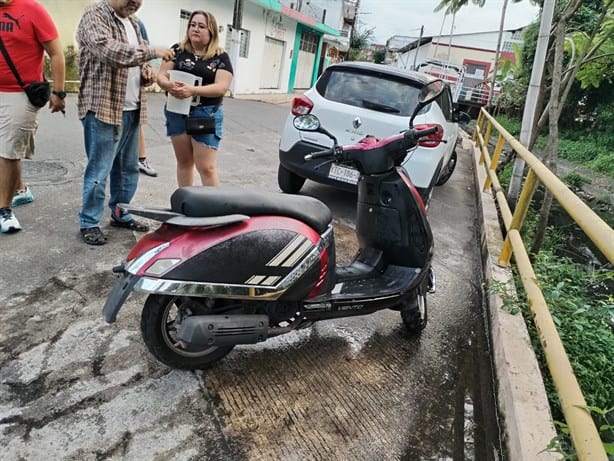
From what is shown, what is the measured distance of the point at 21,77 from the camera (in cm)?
310

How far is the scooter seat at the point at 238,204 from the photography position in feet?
6.42

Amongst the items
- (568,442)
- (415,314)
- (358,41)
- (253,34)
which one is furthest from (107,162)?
(358,41)

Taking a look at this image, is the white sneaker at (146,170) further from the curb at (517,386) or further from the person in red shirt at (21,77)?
the curb at (517,386)

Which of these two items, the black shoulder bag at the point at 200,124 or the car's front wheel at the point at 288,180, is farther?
the car's front wheel at the point at 288,180

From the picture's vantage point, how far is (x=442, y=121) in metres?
4.74

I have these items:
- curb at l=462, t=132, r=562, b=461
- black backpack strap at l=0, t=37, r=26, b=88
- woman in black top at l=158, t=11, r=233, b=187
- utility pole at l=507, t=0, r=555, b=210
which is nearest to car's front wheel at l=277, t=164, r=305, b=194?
woman in black top at l=158, t=11, r=233, b=187

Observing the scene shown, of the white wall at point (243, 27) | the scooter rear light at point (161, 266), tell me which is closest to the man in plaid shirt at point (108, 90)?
the scooter rear light at point (161, 266)

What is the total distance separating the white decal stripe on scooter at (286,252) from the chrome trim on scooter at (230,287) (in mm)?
86

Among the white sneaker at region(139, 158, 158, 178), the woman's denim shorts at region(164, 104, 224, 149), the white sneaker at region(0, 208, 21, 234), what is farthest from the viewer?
the white sneaker at region(139, 158, 158, 178)

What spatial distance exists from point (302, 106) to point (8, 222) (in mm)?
2724

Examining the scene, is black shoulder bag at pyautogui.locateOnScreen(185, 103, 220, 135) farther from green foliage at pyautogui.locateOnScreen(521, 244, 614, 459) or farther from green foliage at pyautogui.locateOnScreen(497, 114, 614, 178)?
green foliage at pyautogui.locateOnScreen(497, 114, 614, 178)

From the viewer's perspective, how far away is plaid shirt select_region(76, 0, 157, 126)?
2.89m

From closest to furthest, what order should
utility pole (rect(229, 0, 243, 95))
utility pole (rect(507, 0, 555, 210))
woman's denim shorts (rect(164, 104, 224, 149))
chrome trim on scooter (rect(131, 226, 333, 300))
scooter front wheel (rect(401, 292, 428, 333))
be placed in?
chrome trim on scooter (rect(131, 226, 333, 300)), scooter front wheel (rect(401, 292, 428, 333)), woman's denim shorts (rect(164, 104, 224, 149)), utility pole (rect(507, 0, 555, 210)), utility pole (rect(229, 0, 243, 95))

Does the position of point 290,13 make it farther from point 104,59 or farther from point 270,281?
point 270,281
